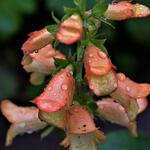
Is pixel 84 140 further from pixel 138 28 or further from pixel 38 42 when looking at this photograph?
pixel 138 28

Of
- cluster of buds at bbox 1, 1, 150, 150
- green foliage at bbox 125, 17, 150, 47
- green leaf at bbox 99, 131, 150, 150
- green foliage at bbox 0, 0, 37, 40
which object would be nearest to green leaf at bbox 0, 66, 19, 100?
green foliage at bbox 0, 0, 37, 40

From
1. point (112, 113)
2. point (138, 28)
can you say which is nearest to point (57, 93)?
point (112, 113)

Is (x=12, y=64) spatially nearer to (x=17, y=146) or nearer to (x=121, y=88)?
(x=17, y=146)

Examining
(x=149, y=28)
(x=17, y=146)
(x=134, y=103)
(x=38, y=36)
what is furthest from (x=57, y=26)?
(x=17, y=146)

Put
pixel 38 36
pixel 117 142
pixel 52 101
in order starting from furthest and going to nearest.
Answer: pixel 117 142 < pixel 38 36 < pixel 52 101

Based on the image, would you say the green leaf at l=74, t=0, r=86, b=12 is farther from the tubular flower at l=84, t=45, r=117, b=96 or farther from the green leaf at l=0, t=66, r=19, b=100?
the green leaf at l=0, t=66, r=19, b=100

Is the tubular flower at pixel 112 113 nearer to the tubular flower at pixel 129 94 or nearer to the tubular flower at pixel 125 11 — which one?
the tubular flower at pixel 129 94
